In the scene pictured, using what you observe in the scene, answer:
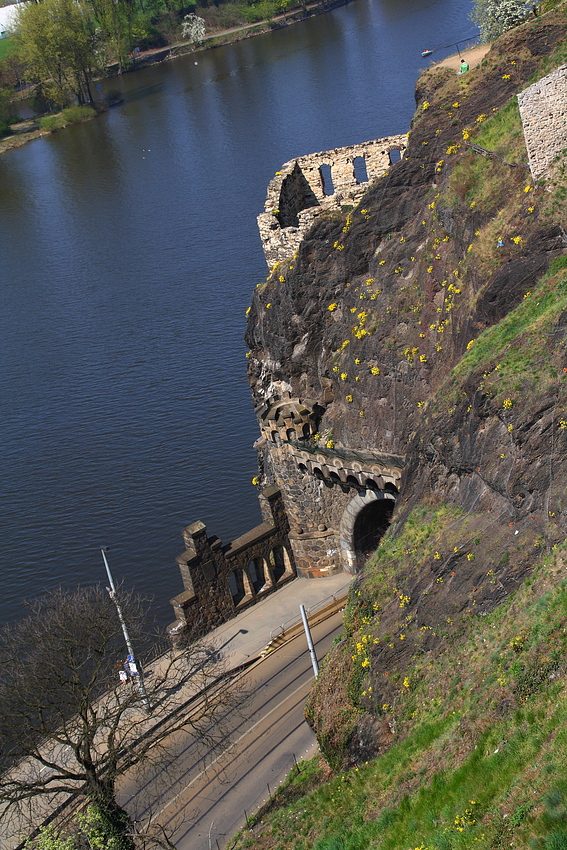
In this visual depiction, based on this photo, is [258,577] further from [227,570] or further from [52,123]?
[52,123]

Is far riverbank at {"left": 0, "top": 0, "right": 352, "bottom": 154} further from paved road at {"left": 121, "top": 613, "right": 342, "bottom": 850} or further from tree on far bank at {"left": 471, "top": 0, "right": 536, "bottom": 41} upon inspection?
paved road at {"left": 121, "top": 613, "right": 342, "bottom": 850}

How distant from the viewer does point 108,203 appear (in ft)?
300

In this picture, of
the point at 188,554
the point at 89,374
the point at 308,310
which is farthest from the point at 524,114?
the point at 89,374

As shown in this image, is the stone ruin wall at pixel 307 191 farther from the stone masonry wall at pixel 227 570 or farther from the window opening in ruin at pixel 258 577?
the window opening in ruin at pixel 258 577

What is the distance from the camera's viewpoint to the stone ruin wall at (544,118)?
29.7 meters

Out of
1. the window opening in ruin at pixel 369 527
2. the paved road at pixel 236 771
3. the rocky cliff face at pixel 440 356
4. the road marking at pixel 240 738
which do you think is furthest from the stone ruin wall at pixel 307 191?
the road marking at pixel 240 738

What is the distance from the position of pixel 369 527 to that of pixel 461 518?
51.0 ft

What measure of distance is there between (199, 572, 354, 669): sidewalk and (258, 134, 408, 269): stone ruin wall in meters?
15.4

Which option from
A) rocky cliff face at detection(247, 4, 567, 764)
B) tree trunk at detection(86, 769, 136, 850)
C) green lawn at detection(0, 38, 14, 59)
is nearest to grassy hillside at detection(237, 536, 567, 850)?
rocky cliff face at detection(247, 4, 567, 764)

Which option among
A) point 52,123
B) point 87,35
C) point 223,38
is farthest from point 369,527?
point 223,38

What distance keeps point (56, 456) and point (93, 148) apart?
61738mm

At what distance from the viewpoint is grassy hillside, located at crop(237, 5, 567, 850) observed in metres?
18.2

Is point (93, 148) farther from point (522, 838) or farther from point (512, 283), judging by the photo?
point (522, 838)

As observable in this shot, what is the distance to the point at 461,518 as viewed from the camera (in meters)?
26.1
